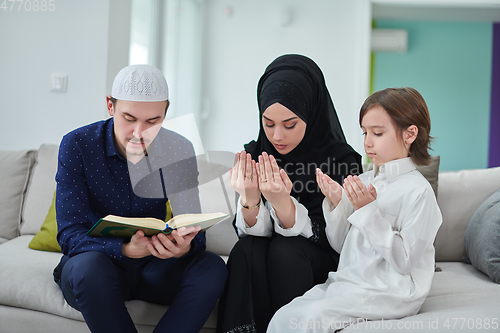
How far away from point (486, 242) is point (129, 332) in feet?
4.06

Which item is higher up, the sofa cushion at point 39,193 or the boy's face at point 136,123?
the boy's face at point 136,123

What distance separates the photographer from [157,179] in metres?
1.39

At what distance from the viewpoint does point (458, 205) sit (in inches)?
67.9

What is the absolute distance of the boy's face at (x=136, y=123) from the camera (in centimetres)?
124

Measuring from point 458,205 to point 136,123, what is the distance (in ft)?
4.38

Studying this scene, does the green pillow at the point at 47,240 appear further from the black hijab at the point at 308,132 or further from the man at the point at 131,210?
the black hijab at the point at 308,132

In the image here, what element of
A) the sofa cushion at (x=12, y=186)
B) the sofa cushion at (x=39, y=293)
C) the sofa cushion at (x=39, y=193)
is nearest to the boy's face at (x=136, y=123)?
the sofa cushion at (x=39, y=293)

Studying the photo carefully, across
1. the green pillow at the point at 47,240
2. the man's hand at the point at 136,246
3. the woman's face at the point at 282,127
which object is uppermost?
the woman's face at the point at 282,127

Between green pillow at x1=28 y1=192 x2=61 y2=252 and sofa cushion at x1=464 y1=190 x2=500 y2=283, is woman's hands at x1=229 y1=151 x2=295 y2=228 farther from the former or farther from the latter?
green pillow at x1=28 y1=192 x2=61 y2=252

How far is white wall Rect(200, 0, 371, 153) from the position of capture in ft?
13.1

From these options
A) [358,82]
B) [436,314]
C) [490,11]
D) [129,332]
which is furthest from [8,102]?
[490,11]

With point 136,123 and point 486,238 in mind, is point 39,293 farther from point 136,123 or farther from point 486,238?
point 486,238

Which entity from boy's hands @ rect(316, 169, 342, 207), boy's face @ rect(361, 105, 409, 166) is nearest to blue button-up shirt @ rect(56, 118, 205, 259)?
boy's hands @ rect(316, 169, 342, 207)

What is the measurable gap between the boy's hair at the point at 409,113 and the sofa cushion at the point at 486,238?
0.42 meters
